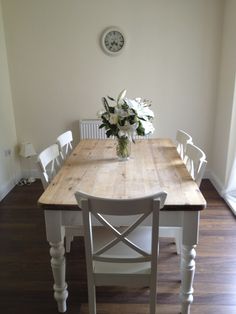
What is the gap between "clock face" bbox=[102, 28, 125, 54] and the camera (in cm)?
348

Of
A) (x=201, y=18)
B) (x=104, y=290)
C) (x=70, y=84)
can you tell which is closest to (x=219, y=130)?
(x=201, y=18)

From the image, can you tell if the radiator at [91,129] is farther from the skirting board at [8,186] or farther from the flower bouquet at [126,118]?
the flower bouquet at [126,118]

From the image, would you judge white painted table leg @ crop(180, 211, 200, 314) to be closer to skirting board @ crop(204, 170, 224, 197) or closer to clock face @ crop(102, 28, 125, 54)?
skirting board @ crop(204, 170, 224, 197)

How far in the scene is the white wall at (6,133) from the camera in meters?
3.47

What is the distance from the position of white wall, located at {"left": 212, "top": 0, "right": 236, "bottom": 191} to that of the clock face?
1230 millimetres

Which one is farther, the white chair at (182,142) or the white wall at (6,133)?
the white wall at (6,133)

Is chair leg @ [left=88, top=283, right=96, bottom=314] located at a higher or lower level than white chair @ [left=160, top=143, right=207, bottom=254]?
lower

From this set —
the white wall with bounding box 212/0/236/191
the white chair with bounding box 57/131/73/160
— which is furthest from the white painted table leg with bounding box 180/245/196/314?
the white wall with bounding box 212/0/236/191

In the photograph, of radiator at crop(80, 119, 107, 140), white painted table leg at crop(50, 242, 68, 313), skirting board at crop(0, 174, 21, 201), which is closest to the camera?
white painted table leg at crop(50, 242, 68, 313)

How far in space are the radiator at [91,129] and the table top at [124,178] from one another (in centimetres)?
121

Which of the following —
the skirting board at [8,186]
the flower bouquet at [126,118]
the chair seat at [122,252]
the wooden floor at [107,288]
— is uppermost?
the flower bouquet at [126,118]

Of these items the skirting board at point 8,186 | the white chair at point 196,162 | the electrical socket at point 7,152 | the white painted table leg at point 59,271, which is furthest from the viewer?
the electrical socket at point 7,152

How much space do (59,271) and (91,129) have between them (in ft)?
7.51

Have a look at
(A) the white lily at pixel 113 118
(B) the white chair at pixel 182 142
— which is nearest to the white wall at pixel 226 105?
(B) the white chair at pixel 182 142
